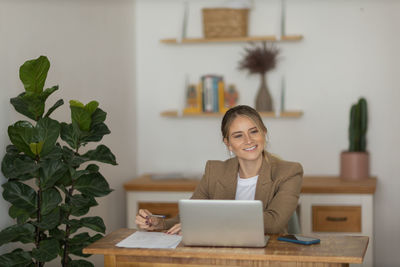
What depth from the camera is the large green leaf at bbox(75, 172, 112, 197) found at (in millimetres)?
3312

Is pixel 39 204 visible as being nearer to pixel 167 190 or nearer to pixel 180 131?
pixel 167 190

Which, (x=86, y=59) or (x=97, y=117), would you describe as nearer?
(x=97, y=117)

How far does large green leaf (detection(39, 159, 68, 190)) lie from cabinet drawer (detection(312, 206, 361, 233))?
209cm

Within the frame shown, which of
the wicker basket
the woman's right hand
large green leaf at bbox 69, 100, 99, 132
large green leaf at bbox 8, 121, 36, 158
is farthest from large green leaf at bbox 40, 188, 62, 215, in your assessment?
the wicker basket

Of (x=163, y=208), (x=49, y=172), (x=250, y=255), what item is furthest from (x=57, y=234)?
(x=163, y=208)

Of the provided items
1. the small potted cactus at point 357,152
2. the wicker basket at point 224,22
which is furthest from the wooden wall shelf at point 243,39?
the small potted cactus at point 357,152

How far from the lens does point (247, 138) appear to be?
3.06 meters

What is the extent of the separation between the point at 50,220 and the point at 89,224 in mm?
252

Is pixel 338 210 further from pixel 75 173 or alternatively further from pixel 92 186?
pixel 75 173

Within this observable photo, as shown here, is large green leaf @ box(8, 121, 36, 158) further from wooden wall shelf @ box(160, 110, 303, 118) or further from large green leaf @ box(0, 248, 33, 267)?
wooden wall shelf @ box(160, 110, 303, 118)

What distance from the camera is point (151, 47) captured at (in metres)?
5.28

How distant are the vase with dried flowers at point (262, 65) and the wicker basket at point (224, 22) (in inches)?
7.3

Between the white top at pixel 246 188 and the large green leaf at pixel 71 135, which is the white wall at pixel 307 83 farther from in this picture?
the large green leaf at pixel 71 135

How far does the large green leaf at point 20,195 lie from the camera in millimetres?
3080
